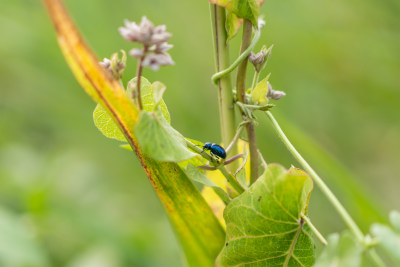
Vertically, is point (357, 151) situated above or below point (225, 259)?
below

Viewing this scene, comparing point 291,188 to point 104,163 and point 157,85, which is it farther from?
point 104,163

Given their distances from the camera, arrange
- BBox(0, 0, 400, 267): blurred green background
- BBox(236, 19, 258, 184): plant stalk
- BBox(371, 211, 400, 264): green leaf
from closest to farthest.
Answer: BBox(371, 211, 400, 264): green leaf
BBox(236, 19, 258, 184): plant stalk
BBox(0, 0, 400, 267): blurred green background

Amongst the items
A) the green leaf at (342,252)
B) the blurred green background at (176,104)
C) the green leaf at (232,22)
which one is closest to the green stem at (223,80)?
the green leaf at (232,22)

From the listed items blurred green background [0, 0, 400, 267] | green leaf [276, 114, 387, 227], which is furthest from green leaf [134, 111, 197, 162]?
blurred green background [0, 0, 400, 267]

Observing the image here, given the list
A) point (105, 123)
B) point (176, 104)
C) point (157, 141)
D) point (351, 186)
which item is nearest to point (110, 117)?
point (105, 123)

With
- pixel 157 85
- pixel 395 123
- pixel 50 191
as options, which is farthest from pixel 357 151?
pixel 157 85

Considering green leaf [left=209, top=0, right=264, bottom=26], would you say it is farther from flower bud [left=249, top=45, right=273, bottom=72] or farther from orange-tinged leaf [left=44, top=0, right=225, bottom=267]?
orange-tinged leaf [left=44, top=0, right=225, bottom=267]

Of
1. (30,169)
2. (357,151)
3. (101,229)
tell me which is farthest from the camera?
(357,151)
